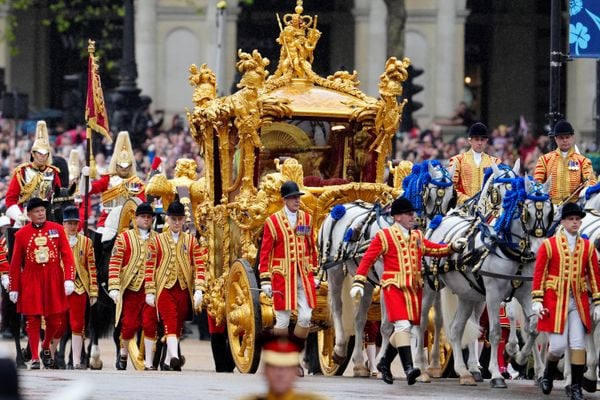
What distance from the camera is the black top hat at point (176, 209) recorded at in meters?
20.1

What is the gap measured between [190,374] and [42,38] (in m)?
43.0

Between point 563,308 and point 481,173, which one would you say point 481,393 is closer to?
point 563,308

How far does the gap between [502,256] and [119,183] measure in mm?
6881

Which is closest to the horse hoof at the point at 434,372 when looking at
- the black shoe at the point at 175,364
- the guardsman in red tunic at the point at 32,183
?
the black shoe at the point at 175,364

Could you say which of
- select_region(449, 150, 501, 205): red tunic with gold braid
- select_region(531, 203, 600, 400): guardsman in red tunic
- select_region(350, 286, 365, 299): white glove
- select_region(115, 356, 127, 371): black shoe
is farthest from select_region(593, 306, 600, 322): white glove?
select_region(115, 356, 127, 371): black shoe

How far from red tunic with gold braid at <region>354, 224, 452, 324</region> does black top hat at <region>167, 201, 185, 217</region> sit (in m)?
3.15

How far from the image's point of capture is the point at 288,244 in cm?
1838

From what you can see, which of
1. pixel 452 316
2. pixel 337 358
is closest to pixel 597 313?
pixel 452 316

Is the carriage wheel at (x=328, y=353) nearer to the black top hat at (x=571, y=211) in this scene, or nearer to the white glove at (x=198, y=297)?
the white glove at (x=198, y=297)

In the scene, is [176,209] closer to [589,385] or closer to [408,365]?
[408,365]

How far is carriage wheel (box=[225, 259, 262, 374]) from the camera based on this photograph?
18703 mm

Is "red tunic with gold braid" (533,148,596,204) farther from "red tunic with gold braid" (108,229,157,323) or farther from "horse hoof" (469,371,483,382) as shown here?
"red tunic with gold braid" (108,229,157,323)

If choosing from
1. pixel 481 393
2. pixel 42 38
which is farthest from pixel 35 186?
pixel 42 38

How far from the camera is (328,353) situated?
776 inches
